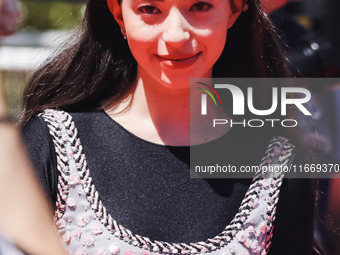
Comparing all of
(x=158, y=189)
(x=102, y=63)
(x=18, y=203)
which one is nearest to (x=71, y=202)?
(x=158, y=189)

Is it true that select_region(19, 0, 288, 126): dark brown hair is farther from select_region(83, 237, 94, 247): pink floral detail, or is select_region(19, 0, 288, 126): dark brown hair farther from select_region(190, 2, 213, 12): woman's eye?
select_region(83, 237, 94, 247): pink floral detail

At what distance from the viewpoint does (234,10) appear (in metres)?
1.40

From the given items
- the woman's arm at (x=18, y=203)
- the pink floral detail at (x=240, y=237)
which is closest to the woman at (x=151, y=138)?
the pink floral detail at (x=240, y=237)

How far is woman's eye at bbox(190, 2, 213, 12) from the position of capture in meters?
1.24

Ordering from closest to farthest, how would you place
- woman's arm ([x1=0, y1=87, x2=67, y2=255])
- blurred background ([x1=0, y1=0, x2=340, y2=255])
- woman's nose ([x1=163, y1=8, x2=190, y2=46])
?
1. woman's arm ([x1=0, y1=87, x2=67, y2=255])
2. woman's nose ([x1=163, y1=8, x2=190, y2=46])
3. blurred background ([x1=0, y1=0, x2=340, y2=255])

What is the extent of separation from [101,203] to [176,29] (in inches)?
16.3

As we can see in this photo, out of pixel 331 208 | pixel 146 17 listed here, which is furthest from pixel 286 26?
pixel 146 17

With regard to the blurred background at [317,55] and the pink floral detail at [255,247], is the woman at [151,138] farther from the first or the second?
the blurred background at [317,55]

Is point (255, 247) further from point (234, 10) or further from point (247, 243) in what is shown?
Result: point (234, 10)

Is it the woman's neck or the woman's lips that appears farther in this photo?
the woman's neck

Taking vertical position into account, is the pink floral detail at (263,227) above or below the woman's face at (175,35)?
below

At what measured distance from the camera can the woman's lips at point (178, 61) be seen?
1223mm

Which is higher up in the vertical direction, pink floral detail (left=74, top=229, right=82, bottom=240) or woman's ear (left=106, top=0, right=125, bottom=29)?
woman's ear (left=106, top=0, right=125, bottom=29)

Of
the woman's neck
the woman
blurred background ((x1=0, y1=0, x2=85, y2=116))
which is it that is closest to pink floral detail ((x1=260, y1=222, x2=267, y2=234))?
the woman
